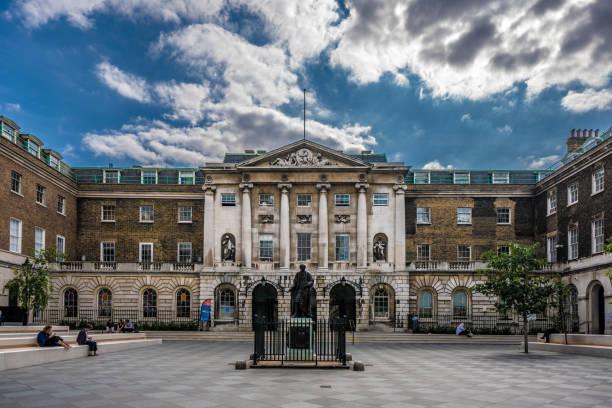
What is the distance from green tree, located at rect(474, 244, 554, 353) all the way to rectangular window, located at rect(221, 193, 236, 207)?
22.3 m

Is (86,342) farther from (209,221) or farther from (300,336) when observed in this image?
(209,221)

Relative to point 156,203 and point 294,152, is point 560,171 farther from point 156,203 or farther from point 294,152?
point 156,203

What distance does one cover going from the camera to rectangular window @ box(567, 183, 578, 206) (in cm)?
4116

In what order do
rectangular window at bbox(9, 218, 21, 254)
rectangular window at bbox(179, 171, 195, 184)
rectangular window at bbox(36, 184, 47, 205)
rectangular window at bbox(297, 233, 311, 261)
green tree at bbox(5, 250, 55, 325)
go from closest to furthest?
green tree at bbox(5, 250, 55, 325) < rectangular window at bbox(9, 218, 21, 254) < rectangular window at bbox(36, 184, 47, 205) < rectangular window at bbox(297, 233, 311, 261) < rectangular window at bbox(179, 171, 195, 184)

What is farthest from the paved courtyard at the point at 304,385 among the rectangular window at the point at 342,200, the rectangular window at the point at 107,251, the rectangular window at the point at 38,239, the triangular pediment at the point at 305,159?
the rectangular window at the point at 107,251

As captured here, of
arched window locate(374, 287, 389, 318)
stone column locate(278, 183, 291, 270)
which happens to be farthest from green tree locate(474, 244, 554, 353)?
stone column locate(278, 183, 291, 270)

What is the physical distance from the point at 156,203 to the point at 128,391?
120 feet

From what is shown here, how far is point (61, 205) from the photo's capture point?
46.2 meters

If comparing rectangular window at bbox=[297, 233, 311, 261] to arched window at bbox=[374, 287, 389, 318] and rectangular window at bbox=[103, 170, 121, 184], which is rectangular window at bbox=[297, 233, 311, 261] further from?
rectangular window at bbox=[103, 170, 121, 184]

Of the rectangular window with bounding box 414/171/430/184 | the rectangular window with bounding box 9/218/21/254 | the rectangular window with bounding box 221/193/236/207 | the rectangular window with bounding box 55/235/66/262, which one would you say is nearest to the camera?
the rectangular window with bounding box 9/218/21/254

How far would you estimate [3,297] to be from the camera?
35688 millimetres

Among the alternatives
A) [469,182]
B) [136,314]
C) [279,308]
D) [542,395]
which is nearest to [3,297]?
[136,314]

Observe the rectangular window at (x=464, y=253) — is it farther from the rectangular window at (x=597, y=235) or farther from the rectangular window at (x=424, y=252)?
the rectangular window at (x=597, y=235)

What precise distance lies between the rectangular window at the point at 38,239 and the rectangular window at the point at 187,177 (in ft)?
43.7
